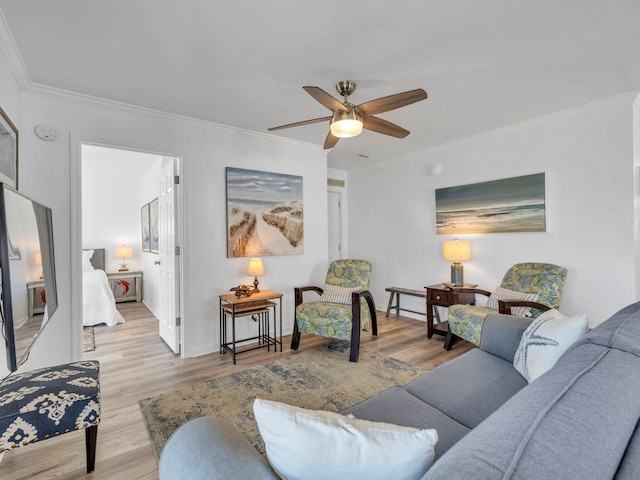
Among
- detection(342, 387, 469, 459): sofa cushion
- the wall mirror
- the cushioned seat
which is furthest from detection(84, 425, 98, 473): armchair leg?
detection(342, 387, 469, 459): sofa cushion

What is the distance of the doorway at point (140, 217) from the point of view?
11.1 feet

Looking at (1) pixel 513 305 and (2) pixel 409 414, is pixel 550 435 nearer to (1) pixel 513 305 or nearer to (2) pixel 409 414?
(2) pixel 409 414

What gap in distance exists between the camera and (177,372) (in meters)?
2.92

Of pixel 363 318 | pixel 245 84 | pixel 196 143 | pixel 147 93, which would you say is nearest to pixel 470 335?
pixel 363 318

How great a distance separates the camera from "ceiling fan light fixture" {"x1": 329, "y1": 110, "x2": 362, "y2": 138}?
7.41 ft

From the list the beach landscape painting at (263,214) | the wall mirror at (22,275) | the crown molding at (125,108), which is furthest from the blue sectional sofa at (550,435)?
the crown molding at (125,108)

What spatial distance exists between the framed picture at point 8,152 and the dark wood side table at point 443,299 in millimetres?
3812

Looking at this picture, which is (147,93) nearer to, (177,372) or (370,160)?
(177,372)

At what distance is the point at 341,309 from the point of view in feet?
10.7

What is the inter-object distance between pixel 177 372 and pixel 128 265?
14.5ft

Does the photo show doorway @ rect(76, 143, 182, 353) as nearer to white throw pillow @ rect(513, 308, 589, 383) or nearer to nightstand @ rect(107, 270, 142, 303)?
nightstand @ rect(107, 270, 142, 303)

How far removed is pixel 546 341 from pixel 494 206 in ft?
8.36

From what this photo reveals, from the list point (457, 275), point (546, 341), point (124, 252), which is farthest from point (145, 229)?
point (546, 341)

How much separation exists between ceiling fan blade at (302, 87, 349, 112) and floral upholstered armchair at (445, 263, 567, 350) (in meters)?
2.09
